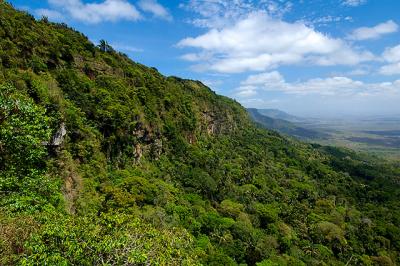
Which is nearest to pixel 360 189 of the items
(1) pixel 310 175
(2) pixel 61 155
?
(1) pixel 310 175

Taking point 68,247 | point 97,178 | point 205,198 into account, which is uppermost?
point 68,247

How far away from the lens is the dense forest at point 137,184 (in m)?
14.1

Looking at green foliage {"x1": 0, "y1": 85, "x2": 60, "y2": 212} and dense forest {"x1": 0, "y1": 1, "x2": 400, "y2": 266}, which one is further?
green foliage {"x1": 0, "y1": 85, "x2": 60, "y2": 212}

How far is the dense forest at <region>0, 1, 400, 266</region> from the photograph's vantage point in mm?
14055

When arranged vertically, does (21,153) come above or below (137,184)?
Result: above

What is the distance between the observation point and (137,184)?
2117 inches

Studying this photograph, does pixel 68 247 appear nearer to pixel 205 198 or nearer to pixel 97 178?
pixel 97 178

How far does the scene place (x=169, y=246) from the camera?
14.0 m

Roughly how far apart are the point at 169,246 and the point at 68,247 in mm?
3713

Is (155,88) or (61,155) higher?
(155,88)

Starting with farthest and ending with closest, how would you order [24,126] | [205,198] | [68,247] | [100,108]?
[205,198] → [100,108] → [24,126] → [68,247]

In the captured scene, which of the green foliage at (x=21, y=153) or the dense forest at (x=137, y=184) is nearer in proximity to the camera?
the dense forest at (x=137, y=184)

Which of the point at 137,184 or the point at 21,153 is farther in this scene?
the point at 137,184

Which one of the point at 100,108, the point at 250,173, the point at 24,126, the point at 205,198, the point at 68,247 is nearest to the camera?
the point at 68,247
